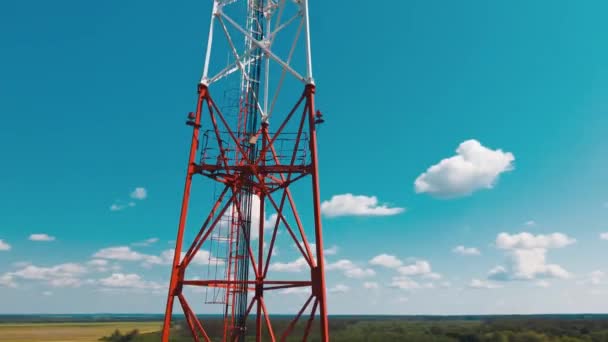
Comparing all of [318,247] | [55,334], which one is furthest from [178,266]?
[55,334]

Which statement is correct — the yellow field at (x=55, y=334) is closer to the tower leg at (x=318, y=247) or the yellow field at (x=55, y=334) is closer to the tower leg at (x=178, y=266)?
the tower leg at (x=178, y=266)

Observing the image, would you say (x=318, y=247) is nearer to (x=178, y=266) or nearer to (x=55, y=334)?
(x=178, y=266)

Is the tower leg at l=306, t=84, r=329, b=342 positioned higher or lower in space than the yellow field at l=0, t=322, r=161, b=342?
higher

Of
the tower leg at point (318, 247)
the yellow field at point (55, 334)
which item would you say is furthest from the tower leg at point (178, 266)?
the yellow field at point (55, 334)

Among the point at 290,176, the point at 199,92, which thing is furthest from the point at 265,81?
the point at 290,176

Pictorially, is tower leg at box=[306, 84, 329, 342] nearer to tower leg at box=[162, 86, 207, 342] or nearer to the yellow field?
tower leg at box=[162, 86, 207, 342]

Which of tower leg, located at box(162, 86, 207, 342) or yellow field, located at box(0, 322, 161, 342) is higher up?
tower leg, located at box(162, 86, 207, 342)

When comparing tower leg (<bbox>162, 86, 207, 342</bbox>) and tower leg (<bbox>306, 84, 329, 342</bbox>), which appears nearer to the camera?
tower leg (<bbox>306, 84, 329, 342</bbox>)

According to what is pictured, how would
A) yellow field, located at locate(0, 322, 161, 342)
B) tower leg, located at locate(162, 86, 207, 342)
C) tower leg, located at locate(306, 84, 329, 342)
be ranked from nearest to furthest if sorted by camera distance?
tower leg, located at locate(306, 84, 329, 342)
tower leg, located at locate(162, 86, 207, 342)
yellow field, located at locate(0, 322, 161, 342)

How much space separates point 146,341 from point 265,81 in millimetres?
102967

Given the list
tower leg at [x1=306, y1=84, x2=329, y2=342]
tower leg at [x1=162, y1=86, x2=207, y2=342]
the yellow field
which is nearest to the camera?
tower leg at [x1=306, y1=84, x2=329, y2=342]

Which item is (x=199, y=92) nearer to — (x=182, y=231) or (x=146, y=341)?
(x=182, y=231)

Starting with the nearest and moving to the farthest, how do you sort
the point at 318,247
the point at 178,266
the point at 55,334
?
the point at 318,247 → the point at 178,266 → the point at 55,334

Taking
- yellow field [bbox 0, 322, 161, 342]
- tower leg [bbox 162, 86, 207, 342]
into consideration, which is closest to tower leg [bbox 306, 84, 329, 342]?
tower leg [bbox 162, 86, 207, 342]
